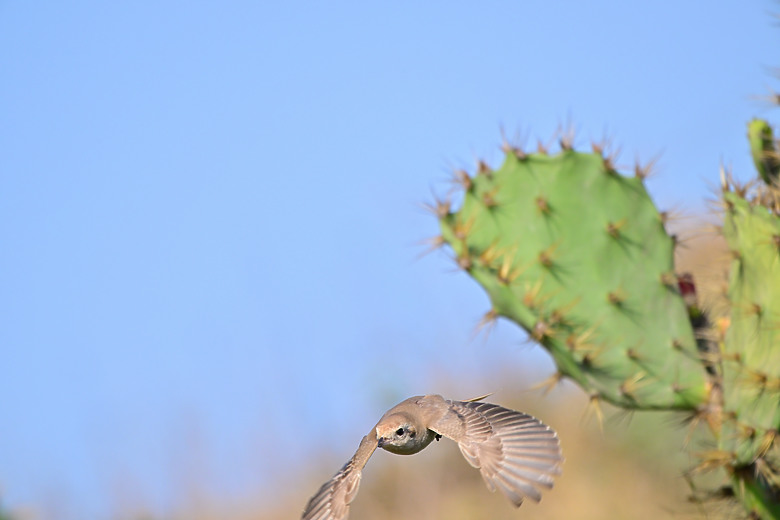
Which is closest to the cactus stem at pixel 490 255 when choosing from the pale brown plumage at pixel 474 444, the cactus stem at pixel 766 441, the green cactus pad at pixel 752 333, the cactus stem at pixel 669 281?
the cactus stem at pixel 669 281

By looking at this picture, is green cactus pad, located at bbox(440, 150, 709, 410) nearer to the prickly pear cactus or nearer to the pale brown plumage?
the prickly pear cactus

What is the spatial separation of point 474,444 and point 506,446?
80 mm

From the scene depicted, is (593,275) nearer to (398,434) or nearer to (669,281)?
(669,281)

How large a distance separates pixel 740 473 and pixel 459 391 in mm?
2959

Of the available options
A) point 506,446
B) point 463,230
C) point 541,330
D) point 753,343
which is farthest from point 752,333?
point 506,446

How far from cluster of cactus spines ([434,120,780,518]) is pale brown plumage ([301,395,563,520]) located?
880mm

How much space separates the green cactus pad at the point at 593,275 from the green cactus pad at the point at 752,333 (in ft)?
0.74

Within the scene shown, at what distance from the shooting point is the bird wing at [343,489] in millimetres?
2514

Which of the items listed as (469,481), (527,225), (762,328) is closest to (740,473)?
(762,328)

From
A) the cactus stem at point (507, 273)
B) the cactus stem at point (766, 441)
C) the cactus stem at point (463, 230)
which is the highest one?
the cactus stem at point (463, 230)

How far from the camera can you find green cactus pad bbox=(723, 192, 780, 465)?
10.3 ft

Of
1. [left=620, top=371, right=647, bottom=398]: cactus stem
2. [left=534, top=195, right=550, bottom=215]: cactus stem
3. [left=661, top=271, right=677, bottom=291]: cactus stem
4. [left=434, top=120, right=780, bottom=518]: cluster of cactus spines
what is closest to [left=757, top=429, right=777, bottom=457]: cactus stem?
[left=434, top=120, right=780, bottom=518]: cluster of cactus spines

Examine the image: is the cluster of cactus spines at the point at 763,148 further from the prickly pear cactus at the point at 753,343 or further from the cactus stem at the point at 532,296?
the cactus stem at the point at 532,296

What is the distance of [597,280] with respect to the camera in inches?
140
